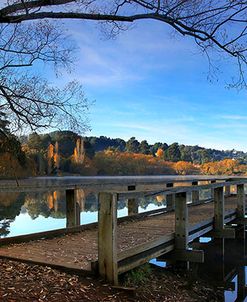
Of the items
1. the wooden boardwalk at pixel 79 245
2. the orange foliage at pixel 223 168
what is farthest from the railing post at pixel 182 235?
the orange foliage at pixel 223 168

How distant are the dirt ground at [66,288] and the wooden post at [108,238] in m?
0.16

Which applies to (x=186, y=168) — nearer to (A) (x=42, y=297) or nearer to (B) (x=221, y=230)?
(B) (x=221, y=230)

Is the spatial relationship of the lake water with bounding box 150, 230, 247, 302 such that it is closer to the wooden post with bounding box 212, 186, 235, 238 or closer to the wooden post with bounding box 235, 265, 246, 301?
the wooden post with bounding box 235, 265, 246, 301

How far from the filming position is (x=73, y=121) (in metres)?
6.82

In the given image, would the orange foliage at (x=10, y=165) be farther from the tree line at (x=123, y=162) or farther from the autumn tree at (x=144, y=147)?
the autumn tree at (x=144, y=147)

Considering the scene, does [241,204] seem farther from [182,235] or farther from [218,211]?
[182,235]

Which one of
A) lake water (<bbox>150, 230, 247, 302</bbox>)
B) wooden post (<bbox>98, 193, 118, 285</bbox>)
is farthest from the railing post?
wooden post (<bbox>98, 193, 118, 285</bbox>)

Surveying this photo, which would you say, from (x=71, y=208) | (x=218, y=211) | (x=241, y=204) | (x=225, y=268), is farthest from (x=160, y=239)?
(x=241, y=204)

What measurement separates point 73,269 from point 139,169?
278 feet

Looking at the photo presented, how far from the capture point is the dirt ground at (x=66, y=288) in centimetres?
402

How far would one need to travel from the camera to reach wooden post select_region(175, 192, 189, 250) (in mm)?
6824

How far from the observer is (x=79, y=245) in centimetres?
607

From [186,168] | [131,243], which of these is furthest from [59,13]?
[186,168]

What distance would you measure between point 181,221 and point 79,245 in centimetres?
186
